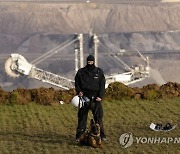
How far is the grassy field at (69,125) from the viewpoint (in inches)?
499

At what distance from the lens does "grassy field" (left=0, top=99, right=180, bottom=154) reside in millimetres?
12672

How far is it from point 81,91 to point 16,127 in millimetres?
3654

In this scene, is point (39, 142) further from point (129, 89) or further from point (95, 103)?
point (129, 89)

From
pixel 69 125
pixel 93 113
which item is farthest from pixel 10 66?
pixel 93 113

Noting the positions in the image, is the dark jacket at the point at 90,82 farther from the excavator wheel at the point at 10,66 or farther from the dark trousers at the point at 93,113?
the excavator wheel at the point at 10,66

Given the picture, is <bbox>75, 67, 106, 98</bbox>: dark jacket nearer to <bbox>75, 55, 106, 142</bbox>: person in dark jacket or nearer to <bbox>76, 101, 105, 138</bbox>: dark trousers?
<bbox>75, 55, 106, 142</bbox>: person in dark jacket

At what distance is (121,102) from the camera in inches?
782

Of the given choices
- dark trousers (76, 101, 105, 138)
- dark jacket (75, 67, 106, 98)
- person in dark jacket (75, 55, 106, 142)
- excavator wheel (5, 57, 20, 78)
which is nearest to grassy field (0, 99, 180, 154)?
dark trousers (76, 101, 105, 138)

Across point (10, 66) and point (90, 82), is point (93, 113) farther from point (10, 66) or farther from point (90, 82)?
point (10, 66)

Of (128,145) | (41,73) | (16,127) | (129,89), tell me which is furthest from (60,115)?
(41,73)

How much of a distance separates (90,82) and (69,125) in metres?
3.42

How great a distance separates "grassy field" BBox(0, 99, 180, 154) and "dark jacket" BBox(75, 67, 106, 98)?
4.10 ft

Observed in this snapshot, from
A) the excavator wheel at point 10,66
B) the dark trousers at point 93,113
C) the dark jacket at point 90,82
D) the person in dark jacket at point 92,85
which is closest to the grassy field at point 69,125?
the dark trousers at point 93,113

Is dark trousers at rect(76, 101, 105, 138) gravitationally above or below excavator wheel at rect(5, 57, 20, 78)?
below
